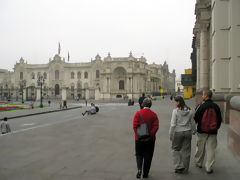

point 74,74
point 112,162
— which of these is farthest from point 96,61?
point 112,162

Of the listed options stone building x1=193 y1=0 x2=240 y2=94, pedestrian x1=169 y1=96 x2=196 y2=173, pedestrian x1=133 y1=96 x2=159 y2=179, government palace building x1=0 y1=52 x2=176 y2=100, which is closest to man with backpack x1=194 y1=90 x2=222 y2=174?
pedestrian x1=169 y1=96 x2=196 y2=173

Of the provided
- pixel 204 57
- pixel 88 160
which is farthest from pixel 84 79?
pixel 88 160

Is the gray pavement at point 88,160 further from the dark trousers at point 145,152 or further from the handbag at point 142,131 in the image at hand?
the handbag at point 142,131

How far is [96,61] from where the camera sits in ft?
267

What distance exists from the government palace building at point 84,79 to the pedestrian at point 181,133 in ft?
189

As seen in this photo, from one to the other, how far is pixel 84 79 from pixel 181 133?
79328 mm

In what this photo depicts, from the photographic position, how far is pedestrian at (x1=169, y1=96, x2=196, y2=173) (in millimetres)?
5000

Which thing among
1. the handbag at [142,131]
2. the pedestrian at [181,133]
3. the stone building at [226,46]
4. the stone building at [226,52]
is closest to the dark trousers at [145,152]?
the handbag at [142,131]

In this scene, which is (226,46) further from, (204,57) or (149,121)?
(149,121)

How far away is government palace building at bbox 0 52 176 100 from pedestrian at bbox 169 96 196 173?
57646 mm

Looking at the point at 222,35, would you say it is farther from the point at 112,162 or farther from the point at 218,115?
the point at 112,162

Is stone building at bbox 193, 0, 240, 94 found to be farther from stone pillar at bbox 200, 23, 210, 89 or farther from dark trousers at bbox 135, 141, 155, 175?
dark trousers at bbox 135, 141, 155, 175

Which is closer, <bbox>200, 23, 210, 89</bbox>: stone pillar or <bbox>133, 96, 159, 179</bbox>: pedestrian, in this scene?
<bbox>133, 96, 159, 179</bbox>: pedestrian

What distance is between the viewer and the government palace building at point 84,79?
238ft
